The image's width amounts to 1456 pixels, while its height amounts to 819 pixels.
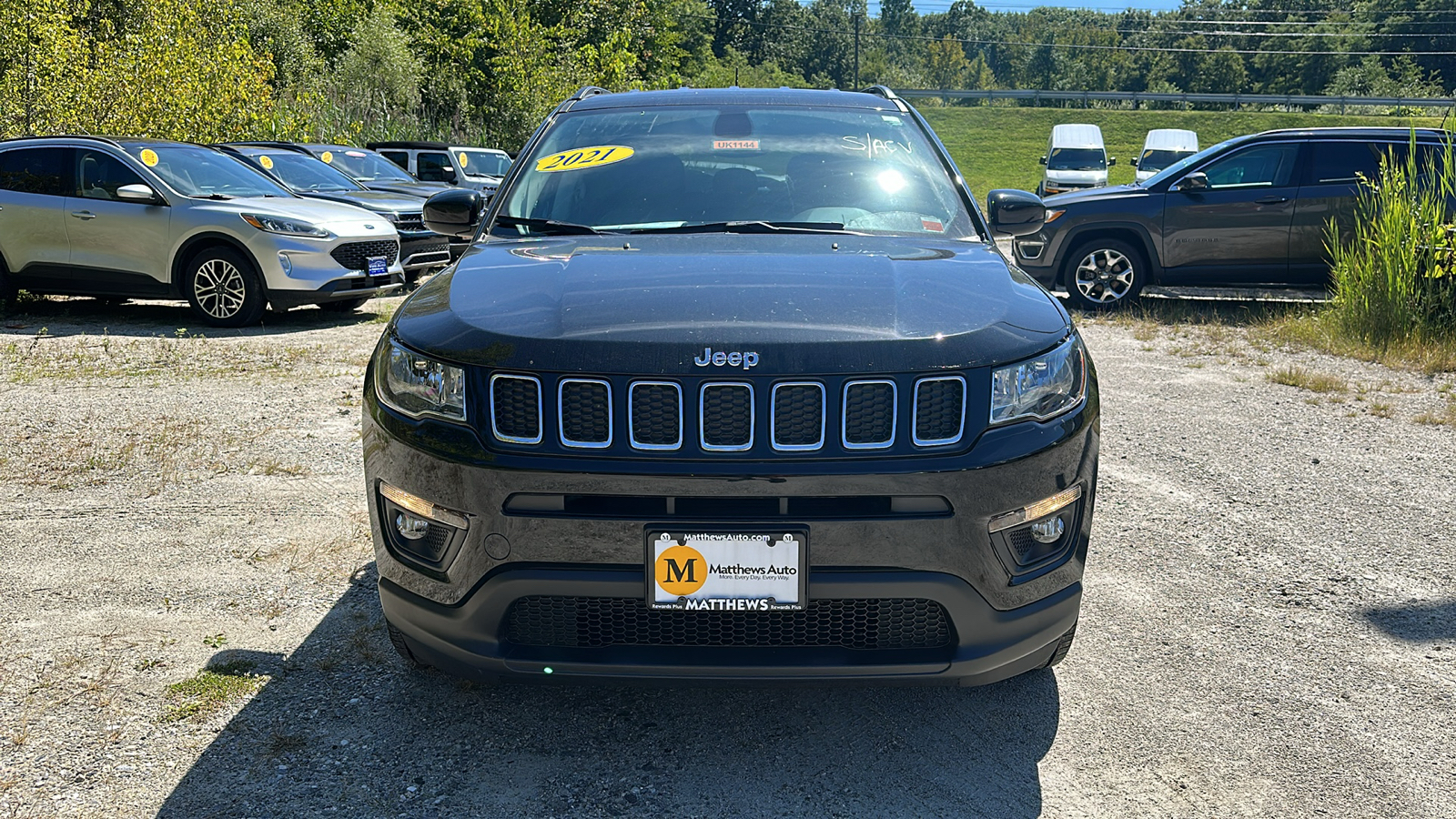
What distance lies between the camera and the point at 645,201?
375cm

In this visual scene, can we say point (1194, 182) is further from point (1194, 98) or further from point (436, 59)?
point (1194, 98)

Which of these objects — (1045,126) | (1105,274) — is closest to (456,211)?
(1105,274)

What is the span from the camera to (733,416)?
247cm

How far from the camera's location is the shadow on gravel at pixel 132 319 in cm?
998

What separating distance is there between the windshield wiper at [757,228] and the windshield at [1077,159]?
93.3ft

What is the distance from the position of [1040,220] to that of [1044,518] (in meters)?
1.89

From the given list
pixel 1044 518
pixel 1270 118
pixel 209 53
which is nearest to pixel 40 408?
pixel 1044 518

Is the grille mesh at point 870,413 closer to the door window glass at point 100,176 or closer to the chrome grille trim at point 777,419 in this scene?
the chrome grille trim at point 777,419

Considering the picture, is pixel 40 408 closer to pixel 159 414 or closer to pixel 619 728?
pixel 159 414

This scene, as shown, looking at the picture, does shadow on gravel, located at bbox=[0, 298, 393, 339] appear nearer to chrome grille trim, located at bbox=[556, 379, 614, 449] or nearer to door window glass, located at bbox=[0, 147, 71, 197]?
door window glass, located at bbox=[0, 147, 71, 197]

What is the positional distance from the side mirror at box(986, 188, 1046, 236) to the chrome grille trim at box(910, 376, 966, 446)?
185 cm

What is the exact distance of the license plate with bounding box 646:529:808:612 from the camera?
2.46 m

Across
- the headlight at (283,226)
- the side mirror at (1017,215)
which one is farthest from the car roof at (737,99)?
the headlight at (283,226)

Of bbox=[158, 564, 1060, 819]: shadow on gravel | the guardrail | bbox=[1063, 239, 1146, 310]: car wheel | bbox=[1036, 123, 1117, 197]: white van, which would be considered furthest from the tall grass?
the guardrail
